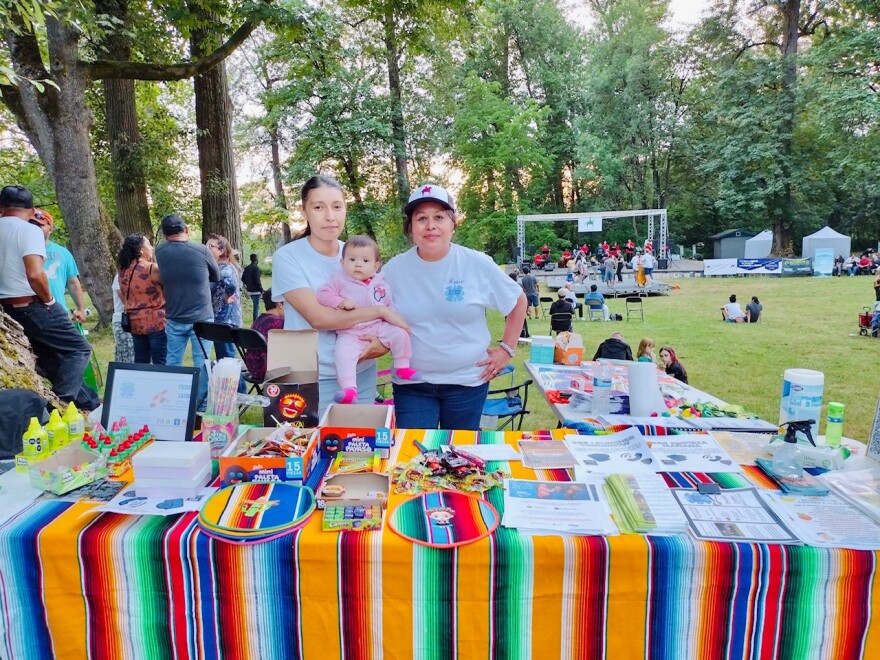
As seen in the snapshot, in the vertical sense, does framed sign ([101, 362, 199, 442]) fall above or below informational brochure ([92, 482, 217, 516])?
above

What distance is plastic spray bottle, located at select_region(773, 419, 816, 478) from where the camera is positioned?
5.15 feet

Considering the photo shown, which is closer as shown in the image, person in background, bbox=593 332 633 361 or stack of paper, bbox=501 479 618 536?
stack of paper, bbox=501 479 618 536

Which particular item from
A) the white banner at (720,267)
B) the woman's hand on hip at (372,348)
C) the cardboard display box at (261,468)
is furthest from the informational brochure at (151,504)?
the white banner at (720,267)

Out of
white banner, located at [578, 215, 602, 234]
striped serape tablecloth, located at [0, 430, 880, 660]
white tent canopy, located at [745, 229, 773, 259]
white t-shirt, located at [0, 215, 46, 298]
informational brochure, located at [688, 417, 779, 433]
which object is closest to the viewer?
striped serape tablecloth, located at [0, 430, 880, 660]

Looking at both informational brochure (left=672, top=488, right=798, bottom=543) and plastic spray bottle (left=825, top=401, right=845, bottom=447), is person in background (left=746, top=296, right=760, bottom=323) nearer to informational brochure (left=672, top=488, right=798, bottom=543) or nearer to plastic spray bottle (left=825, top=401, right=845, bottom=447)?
plastic spray bottle (left=825, top=401, right=845, bottom=447)

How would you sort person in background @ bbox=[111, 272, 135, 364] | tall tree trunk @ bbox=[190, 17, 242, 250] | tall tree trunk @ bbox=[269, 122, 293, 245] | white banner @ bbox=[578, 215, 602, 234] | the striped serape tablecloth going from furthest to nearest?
white banner @ bbox=[578, 215, 602, 234] < tall tree trunk @ bbox=[269, 122, 293, 245] < tall tree trunk @ bbox=[190, 17, 242, 250] < person in background @ bbox=[111, 272, 135, 364] < the striped serape tablecloth

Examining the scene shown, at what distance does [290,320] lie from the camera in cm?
229

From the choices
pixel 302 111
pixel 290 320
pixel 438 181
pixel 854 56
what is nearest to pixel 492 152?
pixel 438 181

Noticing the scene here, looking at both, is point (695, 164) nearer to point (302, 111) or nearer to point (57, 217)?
point (302, 111)

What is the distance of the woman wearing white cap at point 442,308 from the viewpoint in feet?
6.95

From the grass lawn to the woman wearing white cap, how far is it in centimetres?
251

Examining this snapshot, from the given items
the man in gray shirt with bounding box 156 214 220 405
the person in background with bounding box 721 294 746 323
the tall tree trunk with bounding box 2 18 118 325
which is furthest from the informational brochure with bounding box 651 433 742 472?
the person in background with bounding box 721 294 746 323

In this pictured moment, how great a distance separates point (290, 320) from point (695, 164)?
32.2 meters

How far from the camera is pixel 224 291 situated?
522 cm
